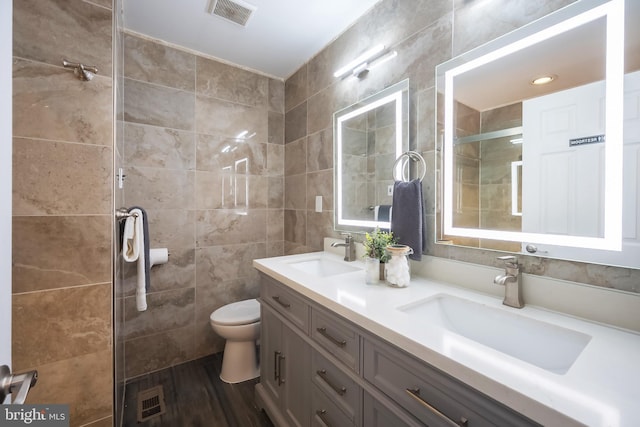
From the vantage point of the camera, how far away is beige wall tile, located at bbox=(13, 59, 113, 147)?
1078mm

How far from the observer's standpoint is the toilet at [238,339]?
1838mm

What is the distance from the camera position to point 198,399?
1737 mm

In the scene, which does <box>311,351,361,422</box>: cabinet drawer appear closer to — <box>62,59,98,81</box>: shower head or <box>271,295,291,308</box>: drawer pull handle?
<box>271,295,291,308</box>: drawer pull handle

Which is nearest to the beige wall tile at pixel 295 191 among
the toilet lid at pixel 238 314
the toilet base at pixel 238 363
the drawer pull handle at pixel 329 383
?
the toilet lid at pixel 238 314

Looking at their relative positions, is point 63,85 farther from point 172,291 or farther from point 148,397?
point 148,397

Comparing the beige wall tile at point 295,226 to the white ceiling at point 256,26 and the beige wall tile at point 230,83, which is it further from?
the white ceiling at point 256,26

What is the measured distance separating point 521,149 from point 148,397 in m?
2.54

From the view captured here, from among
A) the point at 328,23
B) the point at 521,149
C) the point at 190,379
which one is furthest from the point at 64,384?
the point at 328,23

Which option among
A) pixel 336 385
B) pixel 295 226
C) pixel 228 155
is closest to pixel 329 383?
pixel 336 385

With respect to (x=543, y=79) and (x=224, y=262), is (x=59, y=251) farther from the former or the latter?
(x=543, y=79)

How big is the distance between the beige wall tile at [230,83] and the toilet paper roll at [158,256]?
1.30m

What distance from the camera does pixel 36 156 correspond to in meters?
1.11

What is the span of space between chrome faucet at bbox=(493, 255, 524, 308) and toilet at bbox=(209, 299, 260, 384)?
154 centimetres

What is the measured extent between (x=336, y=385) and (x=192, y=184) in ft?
5.94
